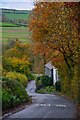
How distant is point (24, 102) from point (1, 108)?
72.9 inches

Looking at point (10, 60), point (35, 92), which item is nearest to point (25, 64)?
point (10, 60)

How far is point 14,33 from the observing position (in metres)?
8.91

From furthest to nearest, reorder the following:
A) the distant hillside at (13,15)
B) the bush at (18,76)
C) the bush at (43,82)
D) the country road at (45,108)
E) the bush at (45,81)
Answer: the bush at (45,81) → the bush at (43,82) → the bush at (18,76) → the distant hillside at (13,15) → the country road at (45,108)

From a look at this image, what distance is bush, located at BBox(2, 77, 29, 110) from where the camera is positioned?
8.89 meters

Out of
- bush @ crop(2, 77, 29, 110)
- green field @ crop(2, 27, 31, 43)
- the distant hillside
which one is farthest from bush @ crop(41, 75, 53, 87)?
the distant hillside

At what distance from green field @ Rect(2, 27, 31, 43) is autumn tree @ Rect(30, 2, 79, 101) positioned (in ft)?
2.31

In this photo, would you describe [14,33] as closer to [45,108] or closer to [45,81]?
[45,108]

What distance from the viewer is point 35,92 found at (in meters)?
11.1

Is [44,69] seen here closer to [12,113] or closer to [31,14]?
[31,14]

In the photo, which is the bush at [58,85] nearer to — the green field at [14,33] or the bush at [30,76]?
the bush at [30,76]

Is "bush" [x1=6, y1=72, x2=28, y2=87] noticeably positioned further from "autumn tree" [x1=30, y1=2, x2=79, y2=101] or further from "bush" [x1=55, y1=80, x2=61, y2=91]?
"bush" [x1=55, y1=80, x2=61, y2=91]

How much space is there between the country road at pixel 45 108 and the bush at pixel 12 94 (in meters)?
0.28

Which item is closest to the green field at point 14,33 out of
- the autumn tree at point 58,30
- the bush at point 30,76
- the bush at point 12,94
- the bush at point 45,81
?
the autumn tree at point 58,30

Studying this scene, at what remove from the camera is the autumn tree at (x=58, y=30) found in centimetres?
914
